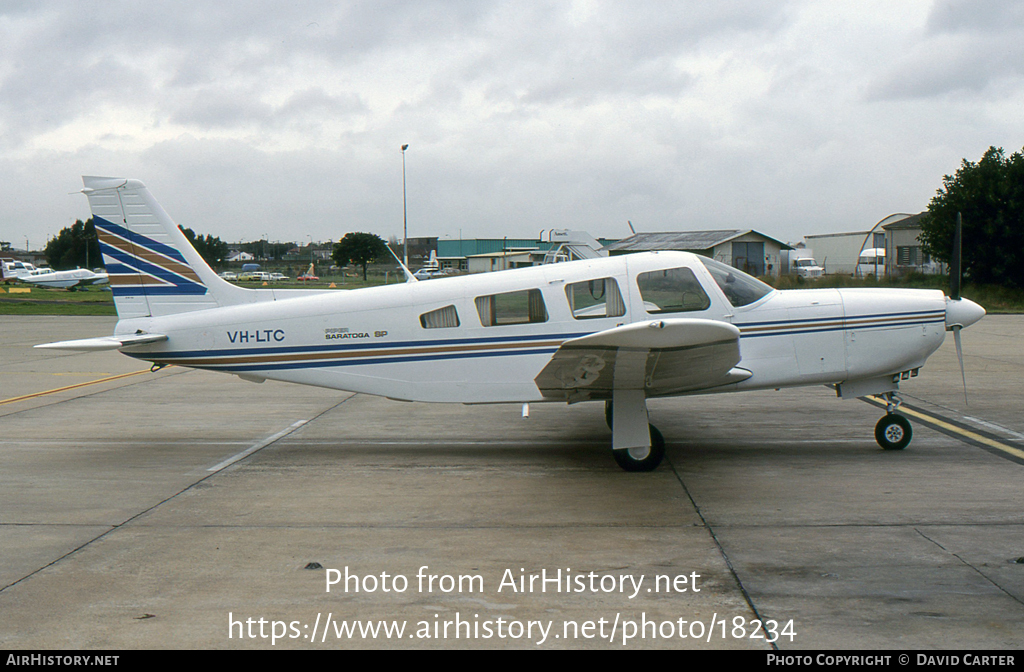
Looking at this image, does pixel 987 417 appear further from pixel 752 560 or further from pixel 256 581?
pixel 256 581

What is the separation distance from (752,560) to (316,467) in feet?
15.3

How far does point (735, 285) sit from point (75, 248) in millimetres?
96181

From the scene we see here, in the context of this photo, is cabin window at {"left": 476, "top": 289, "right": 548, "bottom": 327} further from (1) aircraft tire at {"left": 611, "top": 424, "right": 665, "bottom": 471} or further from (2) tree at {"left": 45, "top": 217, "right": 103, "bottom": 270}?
(2) tree at {"left": 45, "top": 217, "right": 103, "bottom": 270}

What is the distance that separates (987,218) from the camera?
1400 inches

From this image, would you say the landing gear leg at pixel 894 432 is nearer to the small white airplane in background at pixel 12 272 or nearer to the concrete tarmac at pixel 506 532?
the concrete tarmac at pixel 506 532

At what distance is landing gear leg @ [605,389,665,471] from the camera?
7.61 m

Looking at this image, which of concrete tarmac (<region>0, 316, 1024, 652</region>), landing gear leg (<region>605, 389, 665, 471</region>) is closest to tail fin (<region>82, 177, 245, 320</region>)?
concrete tarmac (<region>0, 316, 1024, 652</region>)

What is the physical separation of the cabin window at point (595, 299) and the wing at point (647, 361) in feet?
2.60

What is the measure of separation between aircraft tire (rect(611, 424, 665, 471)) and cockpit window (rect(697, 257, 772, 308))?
170 centimetres

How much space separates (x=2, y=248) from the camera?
148000mm

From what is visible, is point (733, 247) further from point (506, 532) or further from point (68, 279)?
point (68, 279)

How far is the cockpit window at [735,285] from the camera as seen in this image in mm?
8180

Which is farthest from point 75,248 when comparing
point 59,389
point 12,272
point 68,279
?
point 59,389

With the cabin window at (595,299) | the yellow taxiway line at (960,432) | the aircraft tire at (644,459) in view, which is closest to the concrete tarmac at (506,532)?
the yellow taxiway line at (960,432)
